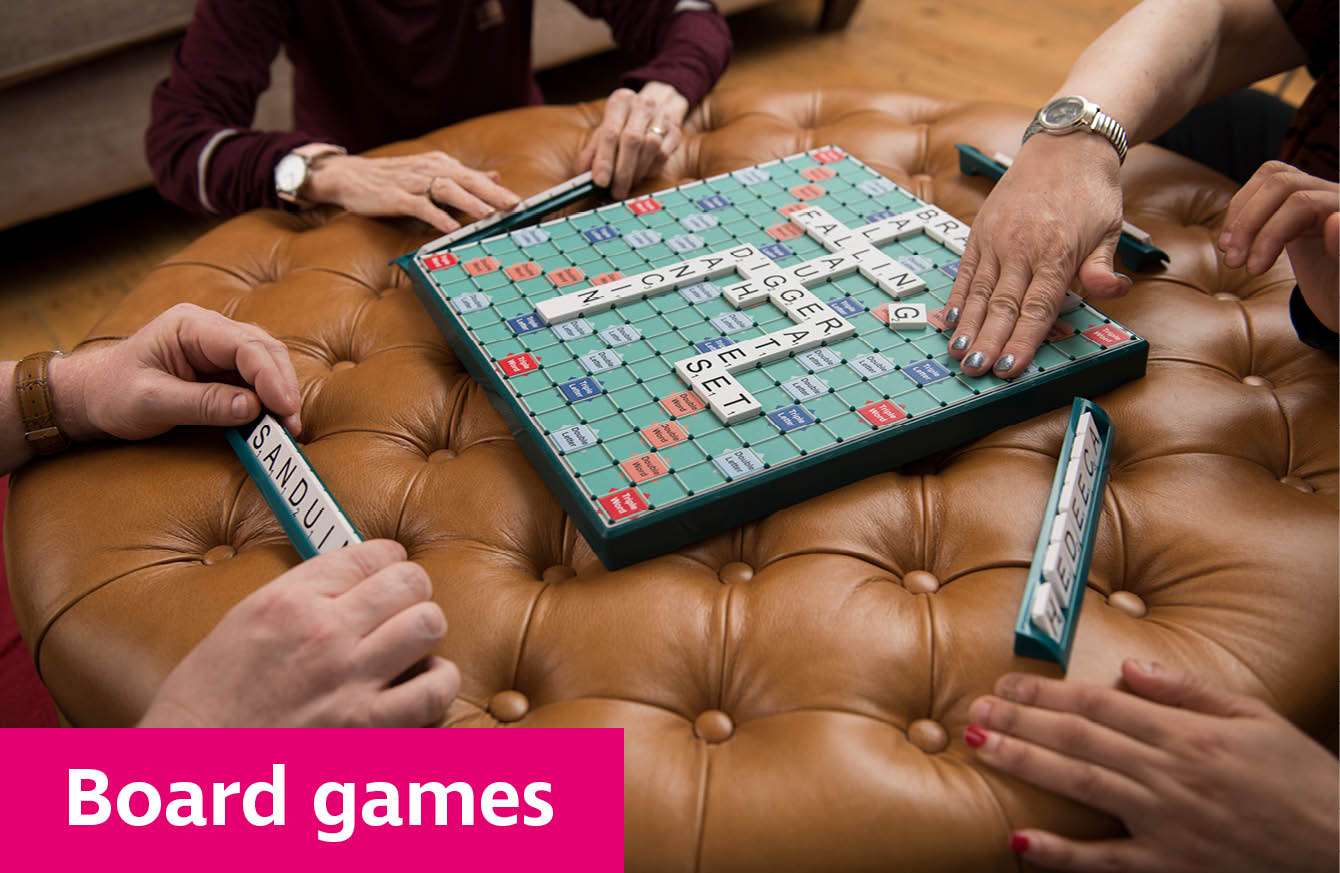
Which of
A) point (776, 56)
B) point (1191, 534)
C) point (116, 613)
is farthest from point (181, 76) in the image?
point (776, 56)

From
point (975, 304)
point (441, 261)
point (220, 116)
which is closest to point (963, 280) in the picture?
point (975, 304)

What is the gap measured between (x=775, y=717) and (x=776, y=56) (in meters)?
2.61

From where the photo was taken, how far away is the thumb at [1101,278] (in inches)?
34.8

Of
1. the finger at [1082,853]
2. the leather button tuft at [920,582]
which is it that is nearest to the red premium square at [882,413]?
the leather button tuft at [920,582]

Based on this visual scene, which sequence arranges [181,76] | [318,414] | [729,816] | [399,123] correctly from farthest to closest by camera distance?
[399,123] → [181,76] → [318,414] → [729,816]

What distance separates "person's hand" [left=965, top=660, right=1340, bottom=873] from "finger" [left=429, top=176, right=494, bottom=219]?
784 mm

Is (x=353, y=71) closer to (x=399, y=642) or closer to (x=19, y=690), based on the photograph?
(x=19, y=690)

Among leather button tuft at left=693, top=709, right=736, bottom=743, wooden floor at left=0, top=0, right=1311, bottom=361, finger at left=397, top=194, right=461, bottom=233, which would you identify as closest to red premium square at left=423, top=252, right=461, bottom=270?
finger at left=397, top=194, right=461, bottom=233

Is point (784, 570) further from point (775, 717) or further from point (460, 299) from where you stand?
point (460, 299)

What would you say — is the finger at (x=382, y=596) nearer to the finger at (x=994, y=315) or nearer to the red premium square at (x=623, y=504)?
the red premium square at (x=623, y=504)

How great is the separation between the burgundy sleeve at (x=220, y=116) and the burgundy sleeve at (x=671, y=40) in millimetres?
509

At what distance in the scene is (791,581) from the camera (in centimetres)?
75

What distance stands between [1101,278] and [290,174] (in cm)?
96

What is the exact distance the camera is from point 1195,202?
3.74 ft
